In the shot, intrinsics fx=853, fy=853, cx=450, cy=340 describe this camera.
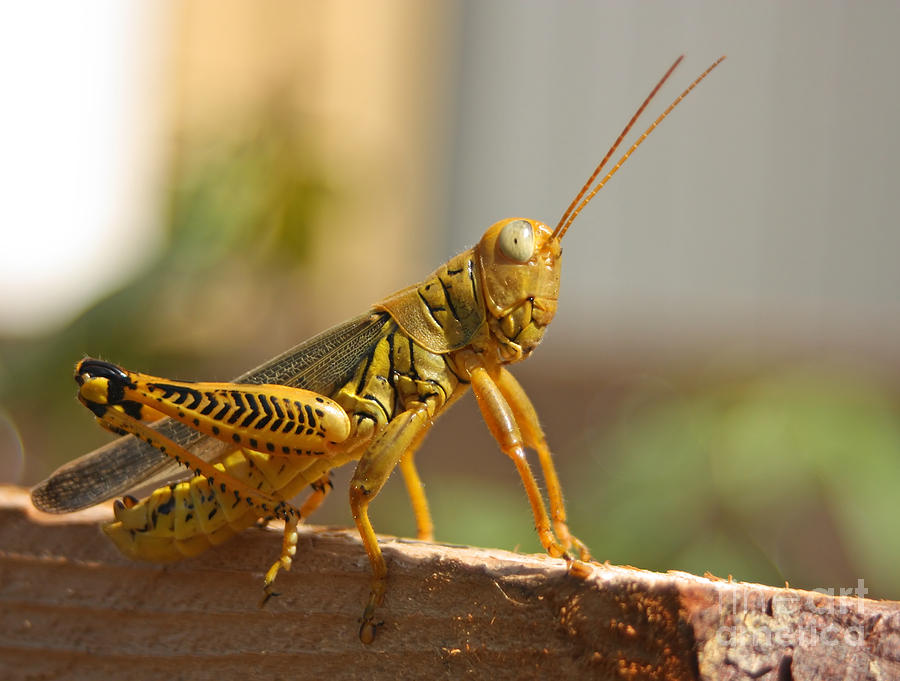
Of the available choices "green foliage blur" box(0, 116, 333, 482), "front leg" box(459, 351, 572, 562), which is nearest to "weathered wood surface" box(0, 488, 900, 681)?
"front leg" box(459, 351, 572, 562)

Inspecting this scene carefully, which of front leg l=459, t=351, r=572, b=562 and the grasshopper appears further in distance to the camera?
front leg l=459, t=351, r=572, b=562

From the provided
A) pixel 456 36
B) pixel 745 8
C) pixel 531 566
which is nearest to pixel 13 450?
pixel 531 566

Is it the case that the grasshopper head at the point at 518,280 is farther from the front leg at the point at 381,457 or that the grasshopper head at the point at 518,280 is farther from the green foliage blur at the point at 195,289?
the green foliage blur at the point at 195,289

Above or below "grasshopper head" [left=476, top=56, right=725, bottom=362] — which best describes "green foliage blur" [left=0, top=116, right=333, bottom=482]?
below

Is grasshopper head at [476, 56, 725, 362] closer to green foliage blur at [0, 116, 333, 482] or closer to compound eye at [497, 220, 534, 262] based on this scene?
compound eye at [497, 220, 534, 262]

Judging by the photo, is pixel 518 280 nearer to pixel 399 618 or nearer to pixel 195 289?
pixel 399 618

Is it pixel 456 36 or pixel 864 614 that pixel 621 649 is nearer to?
pixel 864 614

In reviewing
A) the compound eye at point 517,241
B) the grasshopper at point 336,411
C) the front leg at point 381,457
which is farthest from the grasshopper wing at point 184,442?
the compound eye at point 517,241
